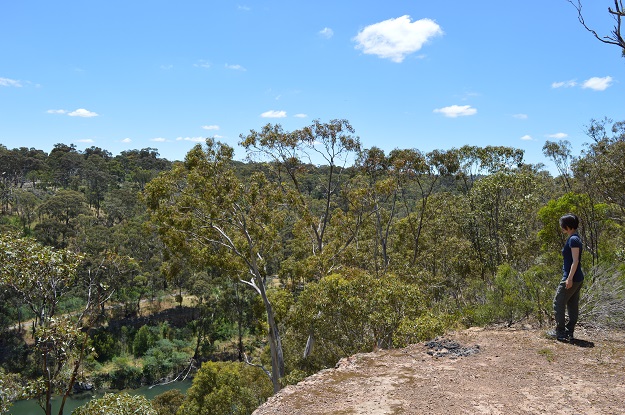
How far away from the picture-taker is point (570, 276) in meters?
5.42

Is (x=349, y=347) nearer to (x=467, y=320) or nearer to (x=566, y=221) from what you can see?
(x=467, y=320)

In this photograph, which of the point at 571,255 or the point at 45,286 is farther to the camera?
the point at 45,286

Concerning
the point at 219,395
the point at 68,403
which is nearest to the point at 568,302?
the point at 219,395

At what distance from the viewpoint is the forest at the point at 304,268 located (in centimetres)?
780

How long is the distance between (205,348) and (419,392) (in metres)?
34.8

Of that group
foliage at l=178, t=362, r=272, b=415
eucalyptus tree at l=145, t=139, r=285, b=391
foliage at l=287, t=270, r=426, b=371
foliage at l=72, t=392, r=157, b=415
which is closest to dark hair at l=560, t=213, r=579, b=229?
foliage at l=287, t=270, r=426, b=371

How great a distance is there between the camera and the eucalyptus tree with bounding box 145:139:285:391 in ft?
41.1

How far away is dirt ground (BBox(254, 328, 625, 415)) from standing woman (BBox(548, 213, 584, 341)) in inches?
12.9

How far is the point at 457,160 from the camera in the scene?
19.1m

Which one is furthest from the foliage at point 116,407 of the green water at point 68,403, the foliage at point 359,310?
the green water at point 68,403

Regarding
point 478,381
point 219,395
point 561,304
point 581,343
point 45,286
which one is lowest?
point 219,395

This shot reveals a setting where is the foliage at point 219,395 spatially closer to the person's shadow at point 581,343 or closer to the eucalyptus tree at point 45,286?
the eucalyptus tree at point 45,286

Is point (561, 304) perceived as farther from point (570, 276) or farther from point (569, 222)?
point (569, 222)

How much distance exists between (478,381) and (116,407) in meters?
5.97
